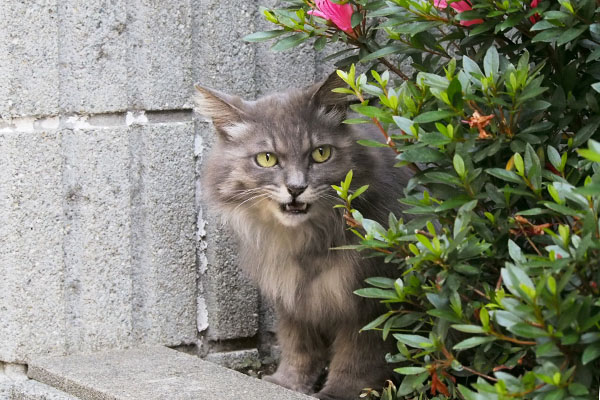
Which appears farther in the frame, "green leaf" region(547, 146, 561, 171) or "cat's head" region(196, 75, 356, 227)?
"cat's head" region(196, 75, 356, 227)

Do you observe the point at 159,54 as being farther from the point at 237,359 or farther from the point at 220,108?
the point at 237,359

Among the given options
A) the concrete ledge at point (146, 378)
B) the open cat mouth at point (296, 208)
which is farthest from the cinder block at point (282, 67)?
the concrete ledge at point (146, 378)

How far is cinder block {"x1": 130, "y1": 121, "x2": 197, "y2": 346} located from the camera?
3381mm

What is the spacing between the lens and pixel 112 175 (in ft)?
10.9

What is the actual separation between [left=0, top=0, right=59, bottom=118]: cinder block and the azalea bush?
146 cm

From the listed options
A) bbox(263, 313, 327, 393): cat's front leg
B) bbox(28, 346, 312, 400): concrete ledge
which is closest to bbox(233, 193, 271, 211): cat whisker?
bbox(263, 313, 327, 393): cat's front leg

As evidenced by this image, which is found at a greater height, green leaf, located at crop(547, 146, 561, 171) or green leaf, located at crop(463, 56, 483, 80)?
green leaf, located at crop(463, 56, 483, 80)

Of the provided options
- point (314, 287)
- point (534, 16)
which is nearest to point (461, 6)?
point (534, 16)

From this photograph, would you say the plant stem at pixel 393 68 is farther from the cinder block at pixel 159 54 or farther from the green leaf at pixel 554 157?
the cinder block at pixel 159 54

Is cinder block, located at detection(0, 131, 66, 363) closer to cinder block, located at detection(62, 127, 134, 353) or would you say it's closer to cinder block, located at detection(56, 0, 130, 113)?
cinder block, located at detection(62, 127, 134, 353)

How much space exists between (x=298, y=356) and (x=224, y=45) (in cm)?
137

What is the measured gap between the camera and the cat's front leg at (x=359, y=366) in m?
3.09

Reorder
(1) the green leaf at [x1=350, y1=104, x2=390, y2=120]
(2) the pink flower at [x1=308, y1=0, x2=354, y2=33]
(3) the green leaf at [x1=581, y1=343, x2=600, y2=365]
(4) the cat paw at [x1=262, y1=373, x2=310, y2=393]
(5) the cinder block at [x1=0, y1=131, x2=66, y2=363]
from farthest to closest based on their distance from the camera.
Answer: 1. (4) the cat paw at [x1=262, y1=373, x2=310, y2=393]
2. (5) the cinder block at [x1=0, y1=131, x2=66, y2=363]
3. (2) the pink flower at [x1=308, y1=0, x2=354, y2=33]
4. (1) the green leaf at [x1=350, y1=104, x2=390, y2=120]
5. (3) the green leaf at [x1=581, y1=343, x2=600, y2=365]

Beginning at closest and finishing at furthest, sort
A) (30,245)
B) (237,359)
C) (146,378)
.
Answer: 1. (146,378)
2. (30,245)
3. (237,359)
